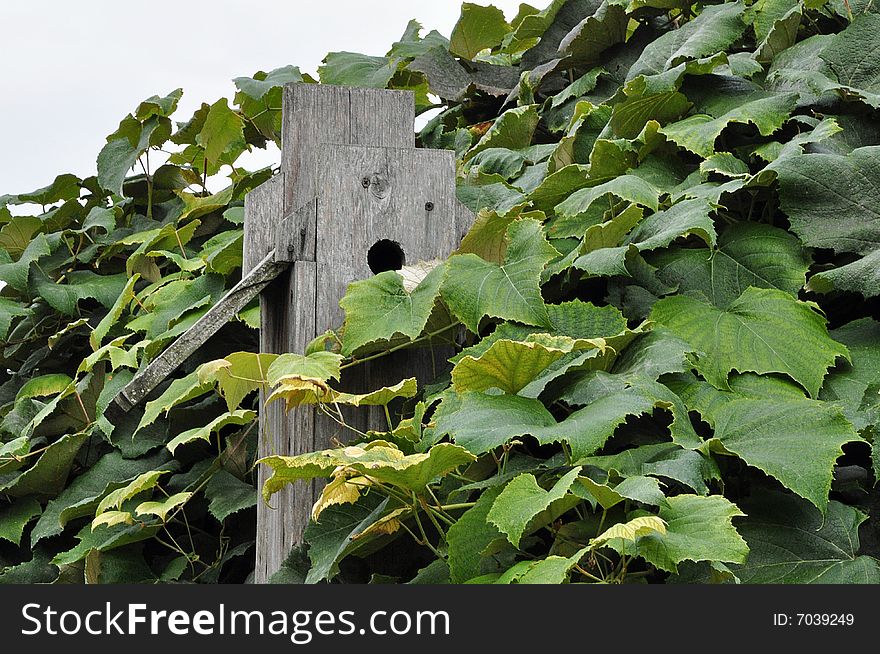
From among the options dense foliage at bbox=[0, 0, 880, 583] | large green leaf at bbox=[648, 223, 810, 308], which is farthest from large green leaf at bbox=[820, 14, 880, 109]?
large green leaf at bbox=[648, 223, 810, 308]

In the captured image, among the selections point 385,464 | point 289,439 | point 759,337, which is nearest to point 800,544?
point 759,337

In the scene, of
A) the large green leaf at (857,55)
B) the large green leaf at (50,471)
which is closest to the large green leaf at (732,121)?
the large green leaf at (857,55)

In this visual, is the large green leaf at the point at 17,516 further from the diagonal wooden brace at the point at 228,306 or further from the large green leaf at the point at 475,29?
the large green leaf at the point at 475,29

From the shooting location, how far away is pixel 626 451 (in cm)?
166

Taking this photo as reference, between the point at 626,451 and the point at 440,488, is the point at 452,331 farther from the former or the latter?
the point at 626,451

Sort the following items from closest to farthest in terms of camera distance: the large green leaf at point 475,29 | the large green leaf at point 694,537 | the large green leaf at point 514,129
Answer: the large green leaf at point 694,537 < the large green leaf at point 514,129 < the large green leaf at point 475,29

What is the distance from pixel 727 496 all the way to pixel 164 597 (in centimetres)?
89

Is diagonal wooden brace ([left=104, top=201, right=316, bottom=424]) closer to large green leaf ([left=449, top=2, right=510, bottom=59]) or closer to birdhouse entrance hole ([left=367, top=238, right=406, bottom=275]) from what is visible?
birdhouse entrance hole ([left=367, top=238, right=406, bottom=275])

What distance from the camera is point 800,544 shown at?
5.33ft

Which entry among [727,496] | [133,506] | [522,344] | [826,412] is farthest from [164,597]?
[133,506]

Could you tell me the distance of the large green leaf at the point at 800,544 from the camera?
1573 millimetres

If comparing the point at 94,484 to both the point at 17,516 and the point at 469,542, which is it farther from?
the point at 469,542

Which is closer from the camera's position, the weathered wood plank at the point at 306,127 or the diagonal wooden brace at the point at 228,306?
the diagonal wooden brace at the point at 228,306

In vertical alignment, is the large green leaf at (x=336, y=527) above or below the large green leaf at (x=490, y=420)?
below
